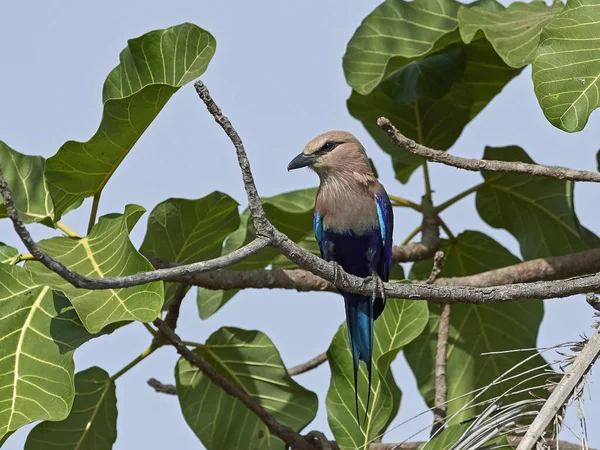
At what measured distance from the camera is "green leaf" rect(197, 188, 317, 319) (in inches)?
144

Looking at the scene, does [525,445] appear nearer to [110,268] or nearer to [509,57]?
[110,268]

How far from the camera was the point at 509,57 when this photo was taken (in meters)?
3.30

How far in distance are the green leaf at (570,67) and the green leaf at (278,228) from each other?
1218 mm

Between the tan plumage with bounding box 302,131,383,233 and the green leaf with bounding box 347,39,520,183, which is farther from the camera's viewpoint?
the green leaf with bounding box 347,39,520,183

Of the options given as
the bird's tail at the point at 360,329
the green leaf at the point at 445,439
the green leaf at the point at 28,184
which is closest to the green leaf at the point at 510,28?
the bird's tail at the point at 360,329

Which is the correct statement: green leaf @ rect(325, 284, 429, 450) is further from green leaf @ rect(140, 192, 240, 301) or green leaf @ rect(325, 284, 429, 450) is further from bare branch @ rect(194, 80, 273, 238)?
bare branch @ rect(194, 80, 273, 238)

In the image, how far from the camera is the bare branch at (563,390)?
5.89ft

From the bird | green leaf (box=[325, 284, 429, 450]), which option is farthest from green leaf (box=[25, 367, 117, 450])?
the bird

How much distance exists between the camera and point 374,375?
10.7ft

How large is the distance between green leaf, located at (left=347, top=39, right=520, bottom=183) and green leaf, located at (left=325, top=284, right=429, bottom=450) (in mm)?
971

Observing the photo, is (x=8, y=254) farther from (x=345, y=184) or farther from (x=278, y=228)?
(x=345, y=184)

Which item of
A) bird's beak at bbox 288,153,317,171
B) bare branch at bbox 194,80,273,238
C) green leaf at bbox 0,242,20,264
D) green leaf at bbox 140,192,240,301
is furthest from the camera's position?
bird's beak at bbox 288,153,317,171

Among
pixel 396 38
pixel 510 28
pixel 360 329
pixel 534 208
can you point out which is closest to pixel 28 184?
pixel 360 329

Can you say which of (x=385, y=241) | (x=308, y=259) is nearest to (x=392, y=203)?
(x=385, y=241)
